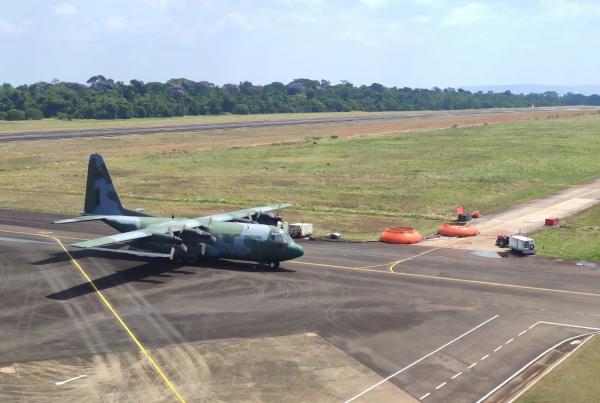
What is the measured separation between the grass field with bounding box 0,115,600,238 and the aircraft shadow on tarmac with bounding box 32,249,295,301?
16083mm

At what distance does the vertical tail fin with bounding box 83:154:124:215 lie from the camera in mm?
56688

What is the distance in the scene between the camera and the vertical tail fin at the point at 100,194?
186 ft

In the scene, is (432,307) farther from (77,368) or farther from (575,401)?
(77,368)

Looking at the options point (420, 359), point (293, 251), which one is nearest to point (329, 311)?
point (420, 359)

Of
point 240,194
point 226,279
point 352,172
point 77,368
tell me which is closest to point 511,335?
point 226,279

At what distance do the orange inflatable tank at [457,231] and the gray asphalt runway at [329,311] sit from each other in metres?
5.99

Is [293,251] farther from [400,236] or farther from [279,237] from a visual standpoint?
[400,236]

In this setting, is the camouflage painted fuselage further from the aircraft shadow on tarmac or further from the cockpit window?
the aircraft shadow on tarmac

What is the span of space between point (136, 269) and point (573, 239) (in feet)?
135

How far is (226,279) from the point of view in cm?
4847

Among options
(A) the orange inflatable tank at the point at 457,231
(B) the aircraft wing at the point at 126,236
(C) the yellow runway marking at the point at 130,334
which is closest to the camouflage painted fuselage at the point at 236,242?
(B) the aircraft wing at the point at 126,236

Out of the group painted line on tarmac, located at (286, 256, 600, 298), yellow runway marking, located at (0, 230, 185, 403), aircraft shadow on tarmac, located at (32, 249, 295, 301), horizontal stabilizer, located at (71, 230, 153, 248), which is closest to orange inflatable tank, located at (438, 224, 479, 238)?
painted line on tarmac, located at (286, 256, 600, 298)

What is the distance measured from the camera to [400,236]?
198ft

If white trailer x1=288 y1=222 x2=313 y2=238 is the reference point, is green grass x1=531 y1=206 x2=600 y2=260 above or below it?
below
